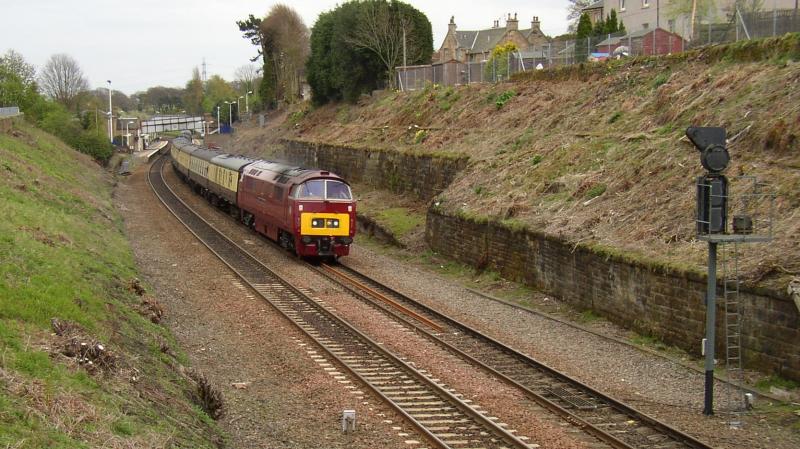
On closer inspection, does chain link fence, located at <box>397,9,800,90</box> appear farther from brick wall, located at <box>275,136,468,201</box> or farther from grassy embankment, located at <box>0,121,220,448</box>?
grassy embankment, located at <box>0,121,220,448</box>

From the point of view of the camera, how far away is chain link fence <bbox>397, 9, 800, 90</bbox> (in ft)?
74.2

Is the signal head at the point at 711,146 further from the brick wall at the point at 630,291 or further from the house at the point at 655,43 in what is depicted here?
the house at the point at 655,43

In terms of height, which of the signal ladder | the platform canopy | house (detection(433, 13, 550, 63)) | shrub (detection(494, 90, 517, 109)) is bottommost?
the signal ladder

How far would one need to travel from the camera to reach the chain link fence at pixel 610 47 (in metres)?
22.6

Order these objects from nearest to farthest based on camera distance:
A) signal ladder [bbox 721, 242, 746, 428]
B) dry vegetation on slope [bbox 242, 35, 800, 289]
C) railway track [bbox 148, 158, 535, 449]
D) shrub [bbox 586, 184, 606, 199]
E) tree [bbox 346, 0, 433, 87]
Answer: railway track [bbox 148, 158, 535, 449], signal ladder [bbox 721, 242, 746, 428], dry vegetation on slope [bbox 242, 35, 800, 289], shrub [bbox 586, 184, 606, 199], tree [bbox 346, 0, 433, 87]

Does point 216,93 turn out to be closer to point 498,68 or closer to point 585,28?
point 585,28

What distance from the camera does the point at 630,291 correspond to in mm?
15711

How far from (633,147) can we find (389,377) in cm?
1091

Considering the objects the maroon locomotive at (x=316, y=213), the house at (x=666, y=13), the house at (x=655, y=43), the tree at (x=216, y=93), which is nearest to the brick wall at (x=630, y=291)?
the maroon locomotive at (x=316, y=213)

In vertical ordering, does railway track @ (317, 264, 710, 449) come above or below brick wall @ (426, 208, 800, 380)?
below

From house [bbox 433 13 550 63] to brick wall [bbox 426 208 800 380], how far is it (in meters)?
51.5

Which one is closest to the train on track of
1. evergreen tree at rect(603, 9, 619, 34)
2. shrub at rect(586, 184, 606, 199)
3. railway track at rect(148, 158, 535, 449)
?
railway track at rect(148, 158, 535, 449)

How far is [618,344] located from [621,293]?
135 cm

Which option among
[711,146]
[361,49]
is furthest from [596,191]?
[361,49]
